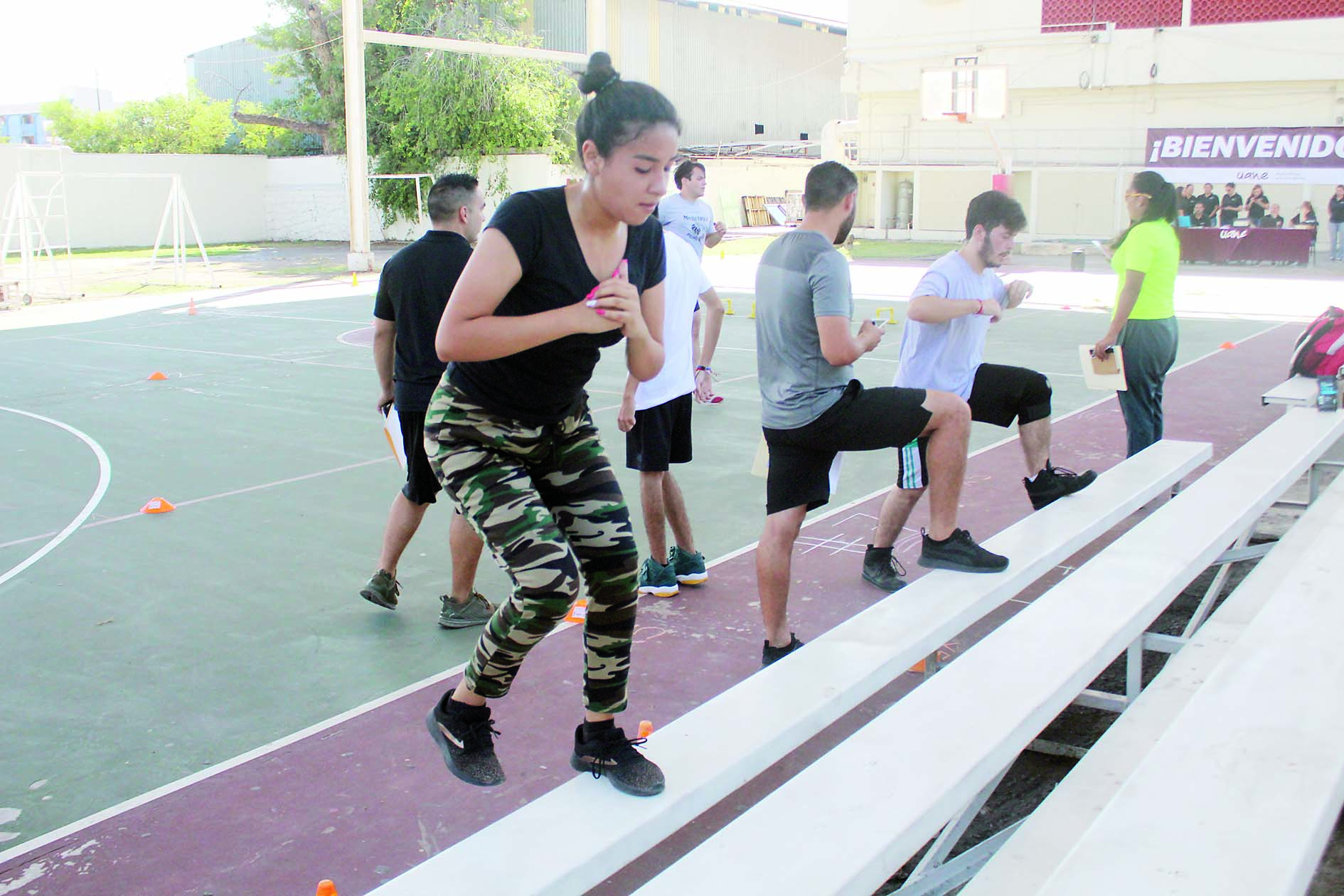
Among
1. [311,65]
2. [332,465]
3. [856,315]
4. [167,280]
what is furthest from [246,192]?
[332,465]

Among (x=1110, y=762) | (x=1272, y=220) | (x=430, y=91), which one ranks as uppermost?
(x=430, y=91)

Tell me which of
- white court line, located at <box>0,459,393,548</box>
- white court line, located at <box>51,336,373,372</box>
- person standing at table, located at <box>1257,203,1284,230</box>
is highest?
person standing at table, located at <box>1257,203,1284,230</box>

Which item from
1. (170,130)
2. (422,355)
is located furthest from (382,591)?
(170,130)

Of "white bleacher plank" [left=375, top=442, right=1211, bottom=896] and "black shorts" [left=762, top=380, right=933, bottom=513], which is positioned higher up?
"black shorts" [left=762, top=380, right=933, bottom=513]

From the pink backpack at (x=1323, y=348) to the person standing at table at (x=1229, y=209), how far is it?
22.7 metres

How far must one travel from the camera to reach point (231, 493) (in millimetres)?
7719

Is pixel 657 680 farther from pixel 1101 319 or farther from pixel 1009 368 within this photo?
pixel 1101 319

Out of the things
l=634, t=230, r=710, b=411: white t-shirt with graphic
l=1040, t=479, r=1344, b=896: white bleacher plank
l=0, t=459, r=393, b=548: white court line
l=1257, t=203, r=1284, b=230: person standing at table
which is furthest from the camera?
l=1257, t=203, r=1284, b=230: person standing at table

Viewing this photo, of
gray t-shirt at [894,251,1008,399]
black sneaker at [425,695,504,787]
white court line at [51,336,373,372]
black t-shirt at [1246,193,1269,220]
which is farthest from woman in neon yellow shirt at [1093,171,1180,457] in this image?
black t-shirt at [1246,193,1269,220]

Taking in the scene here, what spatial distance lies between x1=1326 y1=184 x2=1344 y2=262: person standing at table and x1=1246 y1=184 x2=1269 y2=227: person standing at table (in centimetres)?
152

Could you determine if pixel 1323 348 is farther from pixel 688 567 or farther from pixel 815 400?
pixel 815 400

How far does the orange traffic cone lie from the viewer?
7.25 meters

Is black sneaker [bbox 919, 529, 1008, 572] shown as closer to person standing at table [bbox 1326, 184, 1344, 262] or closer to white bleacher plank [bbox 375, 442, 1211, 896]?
white bleacher plank [bbox 375, 442, 1211, 896]

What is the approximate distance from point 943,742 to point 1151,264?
4653mm
